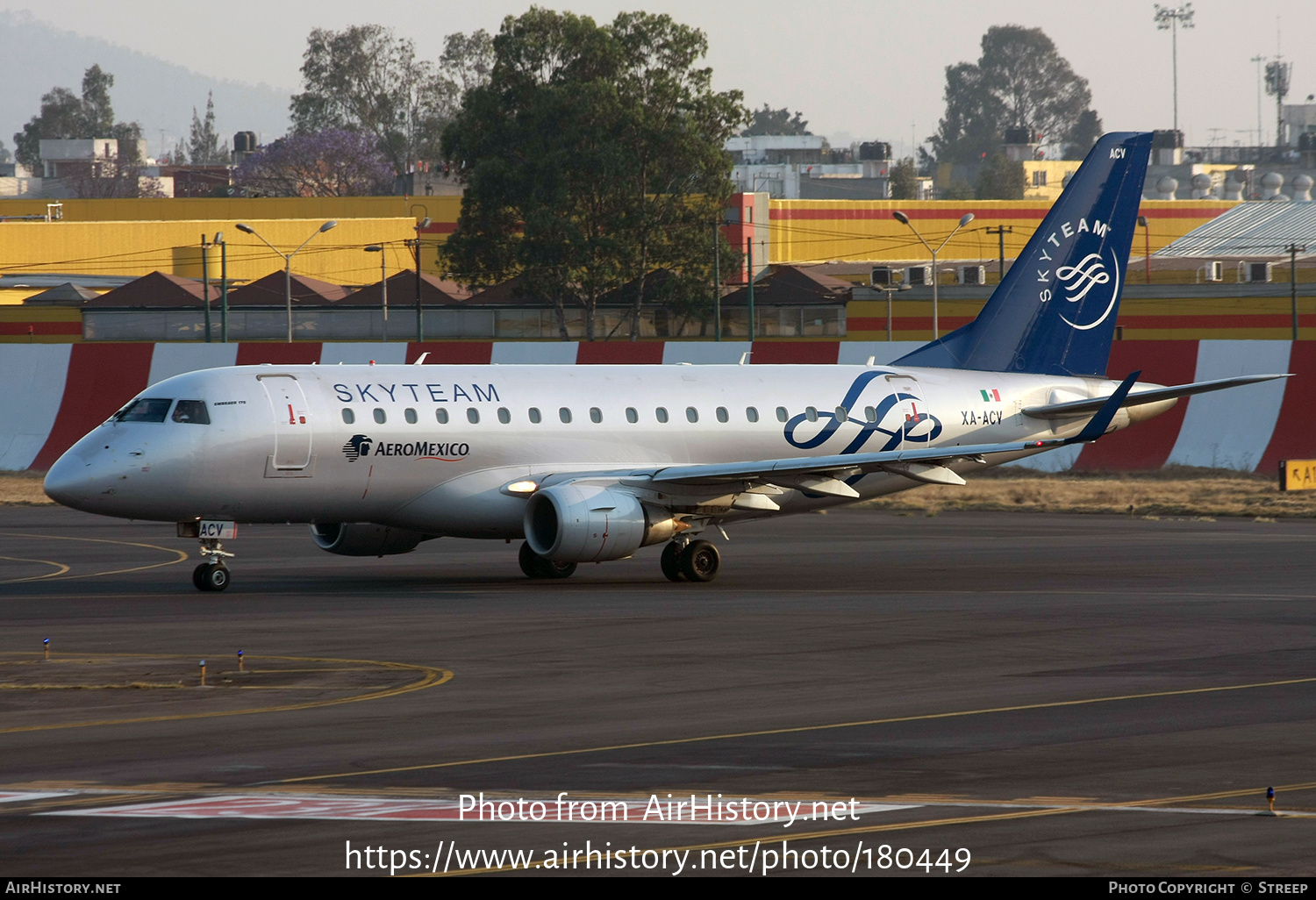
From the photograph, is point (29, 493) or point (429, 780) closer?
point (429, 780)

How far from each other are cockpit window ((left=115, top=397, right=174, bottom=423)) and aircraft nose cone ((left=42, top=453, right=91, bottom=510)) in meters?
1.13

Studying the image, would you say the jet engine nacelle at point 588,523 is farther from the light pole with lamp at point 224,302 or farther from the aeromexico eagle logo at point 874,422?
the light pole with lamp at point 224,302

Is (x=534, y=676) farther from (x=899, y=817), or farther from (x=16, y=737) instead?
(x=899, y=817)

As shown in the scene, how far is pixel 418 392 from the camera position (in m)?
30.8

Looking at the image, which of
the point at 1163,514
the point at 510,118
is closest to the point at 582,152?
the point at 510,118

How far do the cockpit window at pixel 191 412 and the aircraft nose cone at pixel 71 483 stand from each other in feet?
5.63

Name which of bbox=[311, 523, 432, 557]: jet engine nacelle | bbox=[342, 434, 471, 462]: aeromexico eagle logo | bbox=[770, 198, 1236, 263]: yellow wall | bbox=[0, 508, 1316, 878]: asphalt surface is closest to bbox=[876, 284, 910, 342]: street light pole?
bbox=[770, 198, 1236, 263]: yellow wall

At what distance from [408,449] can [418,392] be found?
1.23 m

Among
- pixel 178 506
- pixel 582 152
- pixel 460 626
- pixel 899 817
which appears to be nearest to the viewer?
pixel 899 817

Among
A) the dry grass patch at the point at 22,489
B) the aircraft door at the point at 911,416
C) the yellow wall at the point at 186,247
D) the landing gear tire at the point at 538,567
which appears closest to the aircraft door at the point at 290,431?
the landing gear tire at the point at 538,567

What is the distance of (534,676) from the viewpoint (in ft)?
66.4

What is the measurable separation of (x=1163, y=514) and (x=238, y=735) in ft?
105

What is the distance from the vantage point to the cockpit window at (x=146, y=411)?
29406 mm

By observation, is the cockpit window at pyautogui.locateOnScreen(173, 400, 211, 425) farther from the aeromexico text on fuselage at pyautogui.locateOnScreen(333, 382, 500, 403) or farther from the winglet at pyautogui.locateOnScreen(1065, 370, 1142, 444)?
the winglet at pyautogui.locateOnScreen(1065, 370, 1142, 444)
